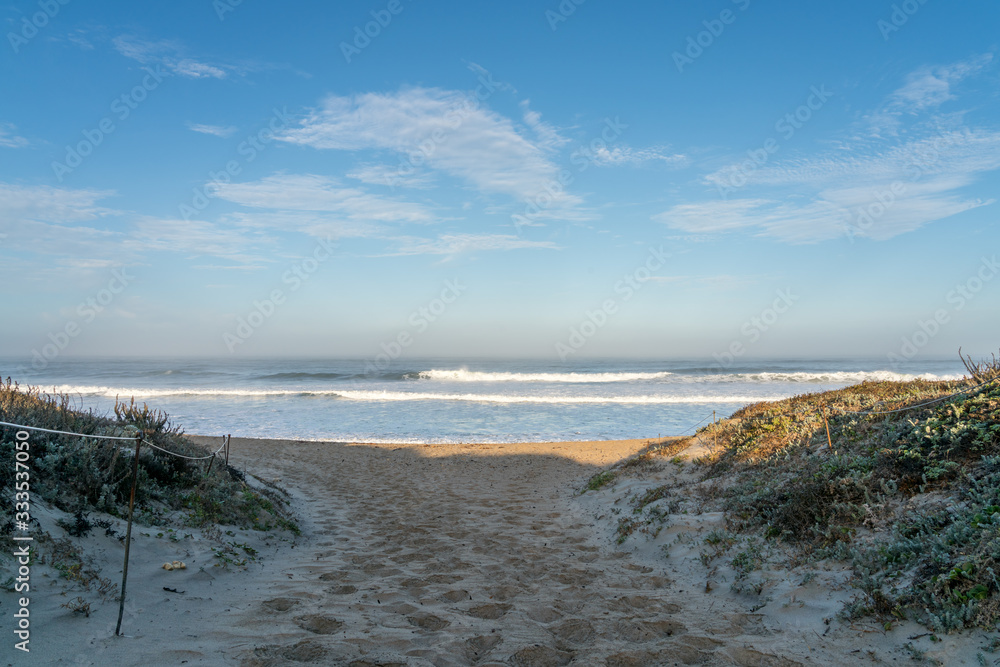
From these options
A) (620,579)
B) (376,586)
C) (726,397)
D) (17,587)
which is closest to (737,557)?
(620,579)

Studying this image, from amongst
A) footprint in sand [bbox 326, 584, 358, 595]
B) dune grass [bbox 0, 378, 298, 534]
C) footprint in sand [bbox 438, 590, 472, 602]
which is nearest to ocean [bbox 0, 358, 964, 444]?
dune grass [bbox 0, 378, 298, 534]

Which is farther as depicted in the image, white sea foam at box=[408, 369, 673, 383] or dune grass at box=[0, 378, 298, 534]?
white sea foam at box=[408, 369, 673, 383]

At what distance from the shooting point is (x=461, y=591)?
17.6ft

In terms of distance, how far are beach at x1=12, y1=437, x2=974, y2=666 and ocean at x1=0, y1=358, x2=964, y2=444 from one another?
1146cm

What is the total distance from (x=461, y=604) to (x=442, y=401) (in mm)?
24977

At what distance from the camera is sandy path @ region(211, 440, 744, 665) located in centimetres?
400

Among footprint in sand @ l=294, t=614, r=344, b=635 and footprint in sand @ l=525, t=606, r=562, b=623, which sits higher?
footprint in sand @ l=294, t=614, r=344, b=635

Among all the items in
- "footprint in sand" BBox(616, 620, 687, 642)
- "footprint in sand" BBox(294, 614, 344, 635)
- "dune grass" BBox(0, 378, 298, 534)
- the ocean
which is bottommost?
the ocean

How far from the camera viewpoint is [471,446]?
16.9 m

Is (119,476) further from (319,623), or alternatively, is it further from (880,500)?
(880,500)

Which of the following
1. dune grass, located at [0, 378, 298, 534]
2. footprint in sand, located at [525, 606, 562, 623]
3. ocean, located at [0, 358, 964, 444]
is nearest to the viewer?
footprint in sand, located at [525, 606, 562, 623]

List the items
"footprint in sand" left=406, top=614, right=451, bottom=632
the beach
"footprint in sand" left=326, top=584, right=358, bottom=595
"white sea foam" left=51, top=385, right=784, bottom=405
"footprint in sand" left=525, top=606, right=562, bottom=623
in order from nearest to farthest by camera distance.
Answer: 1. the beach
2. "footprint in sand" left=406, top=614, right=451, bottom=632
3. "footprint in sand" left=525, top=606, right=562, bottom=623
4. "footprint in sand" left=326, top=584, right=358, bottom=595
5. "white sea foam" left=51, top=385, right=784, bottom=405

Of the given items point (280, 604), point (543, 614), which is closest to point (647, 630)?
point (543, 614)

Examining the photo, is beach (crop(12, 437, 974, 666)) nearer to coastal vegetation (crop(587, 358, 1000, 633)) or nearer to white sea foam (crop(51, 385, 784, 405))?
coastal vegetation (crop(587, 358, 1000, 633))
